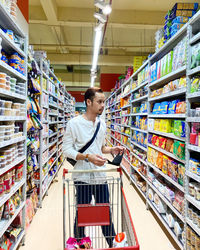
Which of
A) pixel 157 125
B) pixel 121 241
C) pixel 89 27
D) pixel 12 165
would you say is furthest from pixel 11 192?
pixel 89 27

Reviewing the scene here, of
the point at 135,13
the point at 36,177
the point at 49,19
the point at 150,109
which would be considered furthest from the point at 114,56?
the point at 36,177

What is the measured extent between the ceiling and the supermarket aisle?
520 cm

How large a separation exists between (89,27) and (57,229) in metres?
7.69

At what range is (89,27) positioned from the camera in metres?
7.99

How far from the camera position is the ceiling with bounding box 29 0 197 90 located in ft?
19.9

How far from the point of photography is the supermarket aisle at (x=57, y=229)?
2.52 m

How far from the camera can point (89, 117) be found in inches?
79.0

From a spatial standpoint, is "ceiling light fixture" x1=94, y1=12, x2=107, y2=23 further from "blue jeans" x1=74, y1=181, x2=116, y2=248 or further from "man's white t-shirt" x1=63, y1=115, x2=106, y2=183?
"blue jeans" x1=74, y1=181, x2=116, y2=248

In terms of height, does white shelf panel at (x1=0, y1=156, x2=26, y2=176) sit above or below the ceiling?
below

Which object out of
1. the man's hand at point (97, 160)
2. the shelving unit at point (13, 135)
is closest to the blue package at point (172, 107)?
the man's hand at point (97, 160)

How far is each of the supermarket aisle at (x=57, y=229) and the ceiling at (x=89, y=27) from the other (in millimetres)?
5199

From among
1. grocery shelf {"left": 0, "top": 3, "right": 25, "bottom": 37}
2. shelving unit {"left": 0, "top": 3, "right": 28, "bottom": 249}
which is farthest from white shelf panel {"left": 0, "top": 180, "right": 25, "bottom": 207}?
grocery shelf {"left": 0, "top": 3, "right": 25, "bottom": 37}

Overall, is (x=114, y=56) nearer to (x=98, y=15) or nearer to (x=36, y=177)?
(x=98, y=15)

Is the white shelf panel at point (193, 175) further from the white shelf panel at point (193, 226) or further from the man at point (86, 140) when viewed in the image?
the man at point (86, 140)
